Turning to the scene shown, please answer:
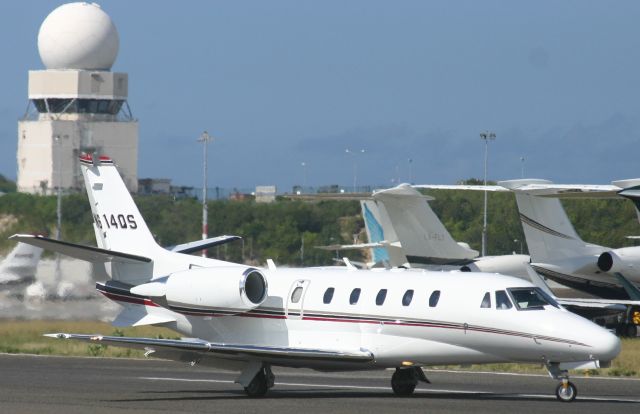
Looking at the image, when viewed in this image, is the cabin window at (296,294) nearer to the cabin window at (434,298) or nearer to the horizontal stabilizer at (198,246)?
the cabin window at (434,298)

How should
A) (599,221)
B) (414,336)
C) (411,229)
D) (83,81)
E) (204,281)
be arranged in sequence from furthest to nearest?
(83,81) → (599,221) → (411,229) → (204,281) → (414,336)

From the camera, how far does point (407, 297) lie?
955 inches

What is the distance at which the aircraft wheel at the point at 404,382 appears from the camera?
2486cm

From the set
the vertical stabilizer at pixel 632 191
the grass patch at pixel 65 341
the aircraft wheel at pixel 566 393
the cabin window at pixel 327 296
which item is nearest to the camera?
the aircraft wheel at pixel 566 393

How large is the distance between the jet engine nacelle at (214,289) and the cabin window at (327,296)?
1.21 meters

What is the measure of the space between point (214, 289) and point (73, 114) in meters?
87.5

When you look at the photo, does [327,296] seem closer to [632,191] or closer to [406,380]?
[406,380]

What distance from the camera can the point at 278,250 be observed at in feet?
260

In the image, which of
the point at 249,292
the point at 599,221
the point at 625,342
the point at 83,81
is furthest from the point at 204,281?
the point at 83,81

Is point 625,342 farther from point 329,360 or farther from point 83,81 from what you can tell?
point 83,81

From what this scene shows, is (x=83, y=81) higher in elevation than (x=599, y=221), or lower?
higher

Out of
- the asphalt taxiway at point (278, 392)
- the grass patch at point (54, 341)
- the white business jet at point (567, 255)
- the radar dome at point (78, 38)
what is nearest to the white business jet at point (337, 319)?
the asphalt taxiway at point (278, 392)

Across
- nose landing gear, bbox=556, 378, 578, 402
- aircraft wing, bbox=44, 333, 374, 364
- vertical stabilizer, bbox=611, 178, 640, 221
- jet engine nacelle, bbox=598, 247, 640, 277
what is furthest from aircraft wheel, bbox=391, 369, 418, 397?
jet engine nacelle, bbox=598, 247, 640, 277

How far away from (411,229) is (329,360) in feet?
76.4
